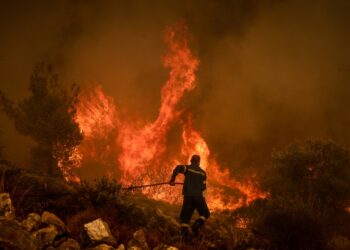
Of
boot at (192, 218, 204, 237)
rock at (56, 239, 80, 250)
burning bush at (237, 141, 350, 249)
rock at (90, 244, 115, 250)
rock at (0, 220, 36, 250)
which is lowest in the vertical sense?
rock at (0, 220, 36, 250)

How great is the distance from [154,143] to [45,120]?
33.1 m

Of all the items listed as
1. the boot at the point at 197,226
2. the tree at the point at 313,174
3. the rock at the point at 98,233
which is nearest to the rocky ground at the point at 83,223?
the rock at the point at 98,233

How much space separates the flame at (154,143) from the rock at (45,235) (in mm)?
33896

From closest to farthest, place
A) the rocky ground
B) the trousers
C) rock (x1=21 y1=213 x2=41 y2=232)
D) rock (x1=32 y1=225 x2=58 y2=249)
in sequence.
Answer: rock (x1=32 y1=225 x2=58 y2=249)
the rocky ground
rock (x1=21 y1=213 x2=41 y2=232)
the trousers

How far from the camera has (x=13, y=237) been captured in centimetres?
446

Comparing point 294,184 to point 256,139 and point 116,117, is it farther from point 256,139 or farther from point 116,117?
point 256,139

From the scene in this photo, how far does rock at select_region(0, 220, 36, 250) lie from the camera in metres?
4.33

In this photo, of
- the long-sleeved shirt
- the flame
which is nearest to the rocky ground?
the long-sleeved shirt

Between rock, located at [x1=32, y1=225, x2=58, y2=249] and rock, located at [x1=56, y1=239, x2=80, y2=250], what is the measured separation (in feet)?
0.78

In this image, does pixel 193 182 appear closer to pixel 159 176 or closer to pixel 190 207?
pixel 190 207

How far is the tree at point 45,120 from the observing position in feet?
82.3

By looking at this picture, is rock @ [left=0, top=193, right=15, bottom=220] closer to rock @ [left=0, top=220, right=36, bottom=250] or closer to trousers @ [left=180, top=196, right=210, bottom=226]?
rock @ [left=0, top=220, right=36, bottom=250]

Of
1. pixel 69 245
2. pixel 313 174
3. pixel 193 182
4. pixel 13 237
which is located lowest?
pixel 13 237

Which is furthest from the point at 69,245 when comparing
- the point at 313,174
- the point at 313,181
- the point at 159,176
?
the point at 159,176
